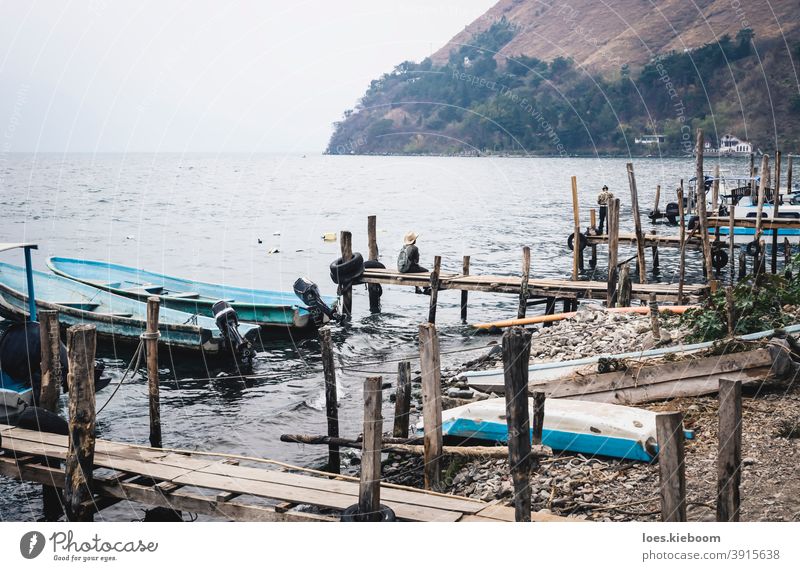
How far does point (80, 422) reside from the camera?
741 cm

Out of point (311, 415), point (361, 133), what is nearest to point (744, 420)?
point (311, 415)

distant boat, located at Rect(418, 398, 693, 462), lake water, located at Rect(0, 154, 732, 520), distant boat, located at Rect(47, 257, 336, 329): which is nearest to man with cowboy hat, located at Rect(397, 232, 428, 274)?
lake water, located at Rect(0, 154, 732, 520)

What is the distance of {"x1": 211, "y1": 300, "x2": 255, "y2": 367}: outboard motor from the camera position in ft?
49.3

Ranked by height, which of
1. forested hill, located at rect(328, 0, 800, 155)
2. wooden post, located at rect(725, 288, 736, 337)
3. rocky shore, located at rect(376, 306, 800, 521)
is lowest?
rocky shore, located at rect(376, 306, 800, 521)

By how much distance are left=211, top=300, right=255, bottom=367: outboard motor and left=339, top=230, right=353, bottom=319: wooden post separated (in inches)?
171

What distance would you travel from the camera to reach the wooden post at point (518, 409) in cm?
588

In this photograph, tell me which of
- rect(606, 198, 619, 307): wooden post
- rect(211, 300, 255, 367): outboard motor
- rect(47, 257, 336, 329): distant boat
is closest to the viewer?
rect(211, 300, 255, 367): outboard motor

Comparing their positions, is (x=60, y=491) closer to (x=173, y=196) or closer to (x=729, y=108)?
(x=729, y=108)

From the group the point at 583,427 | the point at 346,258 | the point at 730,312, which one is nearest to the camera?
the point at 583,427

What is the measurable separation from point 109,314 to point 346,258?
5.63 metres

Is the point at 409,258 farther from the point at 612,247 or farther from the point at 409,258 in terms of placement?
the point at 612,247

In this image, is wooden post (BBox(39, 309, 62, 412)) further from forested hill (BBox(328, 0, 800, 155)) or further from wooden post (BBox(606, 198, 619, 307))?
forested hill (BBox(328, 0, 800, 155))

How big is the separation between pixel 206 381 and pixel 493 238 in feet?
85.6

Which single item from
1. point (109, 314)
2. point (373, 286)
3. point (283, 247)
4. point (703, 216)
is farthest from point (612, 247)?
point (283, 247)
